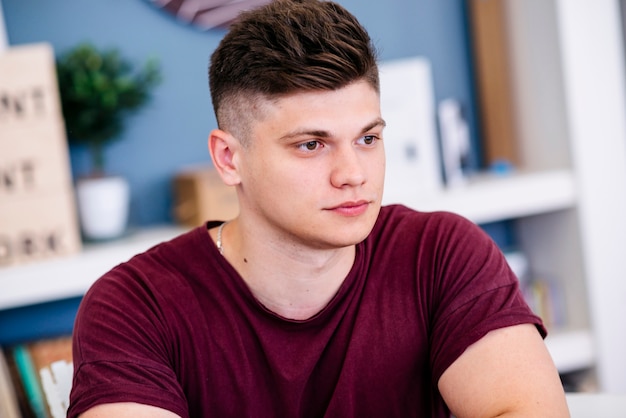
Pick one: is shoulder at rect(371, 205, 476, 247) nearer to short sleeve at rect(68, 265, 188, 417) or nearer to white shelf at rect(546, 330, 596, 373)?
short sleeve at rect(68, 265, 188, 417)

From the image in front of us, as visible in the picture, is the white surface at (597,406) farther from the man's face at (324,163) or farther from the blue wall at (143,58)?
the blue wall at (143,58)

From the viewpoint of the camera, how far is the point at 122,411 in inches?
49.9

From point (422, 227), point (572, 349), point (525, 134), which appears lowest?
point (572, 349)

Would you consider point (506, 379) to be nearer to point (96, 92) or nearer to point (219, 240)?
point (219, 240)

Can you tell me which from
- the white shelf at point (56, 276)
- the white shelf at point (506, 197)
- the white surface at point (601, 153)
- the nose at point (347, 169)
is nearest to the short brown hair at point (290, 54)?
the nose at point (347, 169)

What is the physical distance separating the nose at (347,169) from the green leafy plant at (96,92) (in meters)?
1.13

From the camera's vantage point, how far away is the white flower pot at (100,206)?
7.64 ft

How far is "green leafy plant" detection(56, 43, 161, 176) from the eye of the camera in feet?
7.55

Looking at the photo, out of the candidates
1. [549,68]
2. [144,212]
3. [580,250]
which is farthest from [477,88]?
[144,212]

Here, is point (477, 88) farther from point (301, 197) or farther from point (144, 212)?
point (301, 197)

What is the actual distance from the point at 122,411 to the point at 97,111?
1.25 meters

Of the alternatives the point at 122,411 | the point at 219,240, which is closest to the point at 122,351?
the point at 122,411

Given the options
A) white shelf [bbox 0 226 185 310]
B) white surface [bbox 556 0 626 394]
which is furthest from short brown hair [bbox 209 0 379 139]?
white surface [bbox 556 0 626 394]

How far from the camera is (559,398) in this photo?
4.32ft
